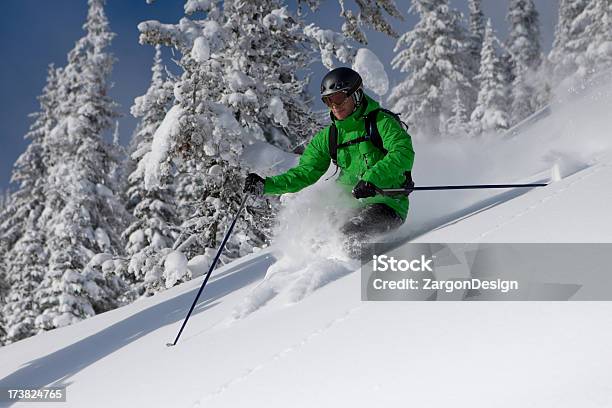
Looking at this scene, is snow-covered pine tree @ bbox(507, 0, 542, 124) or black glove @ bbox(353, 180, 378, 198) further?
snow-covered pine tree @ bbox(507, 0, 542, 124)

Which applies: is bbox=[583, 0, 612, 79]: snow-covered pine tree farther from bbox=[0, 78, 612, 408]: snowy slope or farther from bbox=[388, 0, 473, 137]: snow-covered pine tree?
bbox=[0, 78, 612, 408]: snowy slope

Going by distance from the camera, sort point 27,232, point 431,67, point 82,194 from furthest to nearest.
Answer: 1. point 431,67
2. point 27,232
3. point 82,194

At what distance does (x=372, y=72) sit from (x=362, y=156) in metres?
5.07

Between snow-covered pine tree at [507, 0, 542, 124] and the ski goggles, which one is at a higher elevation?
snow-covered pine tree at [507, 0, 542, 124]

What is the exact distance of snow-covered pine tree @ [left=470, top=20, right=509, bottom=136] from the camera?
32.9 meters

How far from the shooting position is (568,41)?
35156mm

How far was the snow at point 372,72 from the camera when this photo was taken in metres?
10.8

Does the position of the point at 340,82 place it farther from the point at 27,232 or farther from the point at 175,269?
the point at 27,232

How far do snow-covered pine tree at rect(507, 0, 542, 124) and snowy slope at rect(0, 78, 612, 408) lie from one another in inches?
1439

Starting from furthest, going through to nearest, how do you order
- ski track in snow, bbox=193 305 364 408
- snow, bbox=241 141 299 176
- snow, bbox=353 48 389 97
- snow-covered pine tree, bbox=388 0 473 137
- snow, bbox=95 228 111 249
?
snow-covered pine tree, bbox=388 0 473 137 → snow, bbox=95 228 111 249 → snow, bbox=241 141 299 176 → snow, bbox=353 48 389 97 → ski track in snow, bbox=193 305 364 408

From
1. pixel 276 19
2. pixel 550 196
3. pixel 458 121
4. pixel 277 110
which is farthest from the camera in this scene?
pixel 458 121

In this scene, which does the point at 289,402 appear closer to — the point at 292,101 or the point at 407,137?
the point at 407,137

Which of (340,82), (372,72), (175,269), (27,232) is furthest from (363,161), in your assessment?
(27,232)

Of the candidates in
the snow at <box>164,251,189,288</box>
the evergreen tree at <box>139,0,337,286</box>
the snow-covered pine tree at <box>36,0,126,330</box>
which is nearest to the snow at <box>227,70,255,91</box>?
the evergreen tree at <box>139,0,337,286</box>
